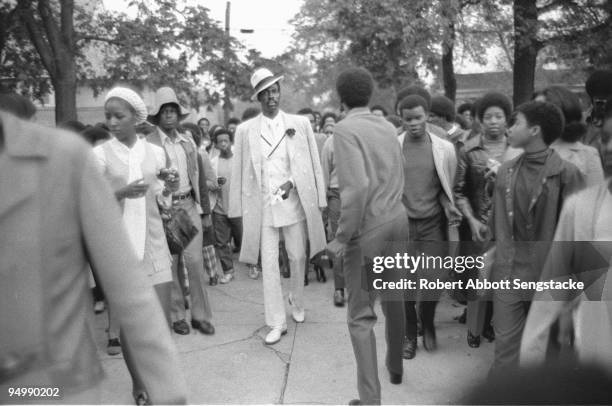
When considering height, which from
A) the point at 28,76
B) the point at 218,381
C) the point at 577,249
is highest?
the point at 28,76

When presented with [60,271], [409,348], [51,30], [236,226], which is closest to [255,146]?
[409,348]

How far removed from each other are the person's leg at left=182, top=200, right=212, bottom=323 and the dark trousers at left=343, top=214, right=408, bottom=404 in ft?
5.92

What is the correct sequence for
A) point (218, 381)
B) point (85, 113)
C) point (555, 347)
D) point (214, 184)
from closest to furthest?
point (555, 347) < point (218, 381) < point (214, 184) < point (85, 113)

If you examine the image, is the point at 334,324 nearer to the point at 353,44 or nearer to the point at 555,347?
the point at 555,347

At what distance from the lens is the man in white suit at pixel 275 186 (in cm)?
485

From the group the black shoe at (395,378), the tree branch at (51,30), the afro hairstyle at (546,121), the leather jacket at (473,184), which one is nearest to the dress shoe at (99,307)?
the black shoe at (395,378)

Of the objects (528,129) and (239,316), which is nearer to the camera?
(528,129)

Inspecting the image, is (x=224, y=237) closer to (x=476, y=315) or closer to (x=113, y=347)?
(x=113, y=347)

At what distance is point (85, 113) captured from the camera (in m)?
25.5

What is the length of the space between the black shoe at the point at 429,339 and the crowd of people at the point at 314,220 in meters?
0.01

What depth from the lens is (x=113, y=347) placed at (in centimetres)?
471

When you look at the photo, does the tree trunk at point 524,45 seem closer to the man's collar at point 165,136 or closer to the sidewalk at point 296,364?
the sidewalk at point 296,364

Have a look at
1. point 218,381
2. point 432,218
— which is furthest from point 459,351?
point 218,381

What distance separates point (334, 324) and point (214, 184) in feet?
6.54
